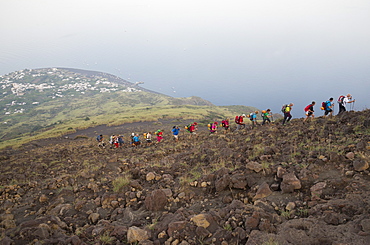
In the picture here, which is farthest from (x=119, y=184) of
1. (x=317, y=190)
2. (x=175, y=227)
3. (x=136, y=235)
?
(x=317, y=190)

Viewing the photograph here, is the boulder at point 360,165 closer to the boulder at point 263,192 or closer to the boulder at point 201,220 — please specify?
the boulder at point 263,192

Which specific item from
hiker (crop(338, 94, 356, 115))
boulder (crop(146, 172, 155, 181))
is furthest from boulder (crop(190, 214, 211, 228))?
hiker (crop(338, 94, 356, 115))

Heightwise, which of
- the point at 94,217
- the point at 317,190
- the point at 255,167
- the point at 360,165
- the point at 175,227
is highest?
the point at 360,165

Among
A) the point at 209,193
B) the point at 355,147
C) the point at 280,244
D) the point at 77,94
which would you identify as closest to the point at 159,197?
the point at 209,193

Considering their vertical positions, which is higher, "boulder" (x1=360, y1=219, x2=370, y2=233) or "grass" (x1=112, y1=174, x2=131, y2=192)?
"boulder" (x1=360, y1=219, x2=370, y2=233)

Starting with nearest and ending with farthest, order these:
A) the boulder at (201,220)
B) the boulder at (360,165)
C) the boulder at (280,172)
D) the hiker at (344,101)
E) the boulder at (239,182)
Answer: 1. the boulder at (201,220)
2. the boulder at (360,165)
3. the boulder at (280,172)
4. the boulder at (239,182)
5. the hiker at (344,101)

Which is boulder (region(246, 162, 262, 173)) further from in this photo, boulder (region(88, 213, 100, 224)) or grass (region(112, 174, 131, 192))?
boulder (region(88, 213, 100, 224))

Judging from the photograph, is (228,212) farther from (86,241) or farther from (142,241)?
(86,241)

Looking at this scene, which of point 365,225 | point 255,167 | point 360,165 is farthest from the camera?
point 255,167

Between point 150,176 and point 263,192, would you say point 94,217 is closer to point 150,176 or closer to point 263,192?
point 150,176

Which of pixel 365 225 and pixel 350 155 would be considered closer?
pixel 365 225

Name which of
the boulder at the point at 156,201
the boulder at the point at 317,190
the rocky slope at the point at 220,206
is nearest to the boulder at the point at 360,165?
the rocky slope at the point at 220,206

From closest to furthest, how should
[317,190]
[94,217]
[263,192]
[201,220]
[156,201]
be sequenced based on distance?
[201,220], [317,190], [263,192], [94,217], [156,201]

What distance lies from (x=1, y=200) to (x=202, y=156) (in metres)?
8.95
